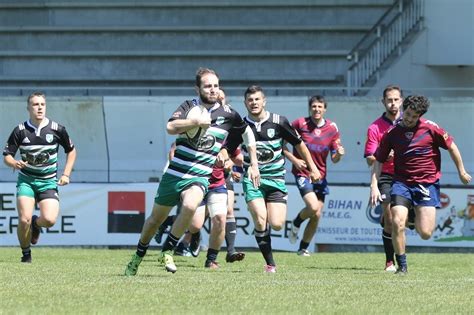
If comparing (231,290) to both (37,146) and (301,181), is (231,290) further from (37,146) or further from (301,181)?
(301,181)

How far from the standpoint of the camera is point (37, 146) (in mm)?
14742

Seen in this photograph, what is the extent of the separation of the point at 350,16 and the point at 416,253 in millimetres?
9808

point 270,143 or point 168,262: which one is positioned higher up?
point 270,143

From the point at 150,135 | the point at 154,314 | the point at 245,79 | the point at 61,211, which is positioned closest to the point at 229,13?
the point at 245,79

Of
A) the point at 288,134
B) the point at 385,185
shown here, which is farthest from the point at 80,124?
the point at 288,134

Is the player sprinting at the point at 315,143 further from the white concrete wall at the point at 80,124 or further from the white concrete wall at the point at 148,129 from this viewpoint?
the white concrete wall at the point at 80,124

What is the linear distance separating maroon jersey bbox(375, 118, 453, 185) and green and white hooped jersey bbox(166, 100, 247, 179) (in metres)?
2.20

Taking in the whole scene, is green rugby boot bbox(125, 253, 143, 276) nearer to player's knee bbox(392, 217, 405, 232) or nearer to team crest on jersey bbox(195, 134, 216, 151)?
team crest on jersey bbox(195, 134, 216, 151)

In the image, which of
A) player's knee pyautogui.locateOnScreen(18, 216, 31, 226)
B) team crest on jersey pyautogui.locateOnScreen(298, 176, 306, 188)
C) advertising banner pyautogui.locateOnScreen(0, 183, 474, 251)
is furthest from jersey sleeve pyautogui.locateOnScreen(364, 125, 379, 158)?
advertising banner pyautogui.locateOnScreen(0, 183, 474, 251)

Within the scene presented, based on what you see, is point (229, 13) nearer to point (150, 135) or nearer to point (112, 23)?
point (112, 23)

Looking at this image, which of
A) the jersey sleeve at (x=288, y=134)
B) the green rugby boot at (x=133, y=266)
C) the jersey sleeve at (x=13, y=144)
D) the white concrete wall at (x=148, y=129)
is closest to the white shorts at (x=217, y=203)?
the jersey sleeve at (x=288, y=134)

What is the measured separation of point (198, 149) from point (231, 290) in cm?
163

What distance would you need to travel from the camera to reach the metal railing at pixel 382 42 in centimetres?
2631

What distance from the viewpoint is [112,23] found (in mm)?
28938
